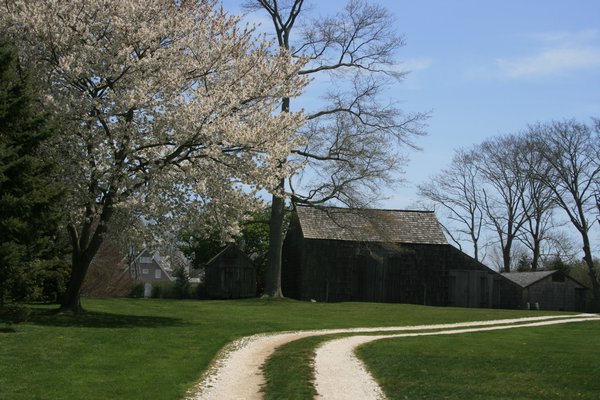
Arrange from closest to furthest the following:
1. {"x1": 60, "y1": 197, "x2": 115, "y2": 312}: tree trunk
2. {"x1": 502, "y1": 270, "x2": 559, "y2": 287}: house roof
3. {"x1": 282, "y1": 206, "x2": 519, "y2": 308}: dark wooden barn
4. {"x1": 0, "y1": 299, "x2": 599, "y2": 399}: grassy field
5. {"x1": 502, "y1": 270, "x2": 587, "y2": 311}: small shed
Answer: {"x1": 0, "y1": 299, "x2": 599, "y2": 399}: grassy field → {"x1": 60, "y1": 197, "x2": 115, "y2": 312}: tree trunk → {"x1": 282, "y1": 206, "x2": 519, "y2": 308}: dark wooden barn → {"x1": 502, "y1": 270, "x2": 587, "y2": 311}: small shed → {"x1": 502, "y1": 270, "x2": 559, "y2": 287}: house roof

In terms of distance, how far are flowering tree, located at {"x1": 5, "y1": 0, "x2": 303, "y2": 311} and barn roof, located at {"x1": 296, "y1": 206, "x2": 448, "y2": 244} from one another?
17964 mm

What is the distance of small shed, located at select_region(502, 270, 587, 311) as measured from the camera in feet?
173

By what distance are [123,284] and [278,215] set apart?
11.7 metres

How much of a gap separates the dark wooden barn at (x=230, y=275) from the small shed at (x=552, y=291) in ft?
65.2

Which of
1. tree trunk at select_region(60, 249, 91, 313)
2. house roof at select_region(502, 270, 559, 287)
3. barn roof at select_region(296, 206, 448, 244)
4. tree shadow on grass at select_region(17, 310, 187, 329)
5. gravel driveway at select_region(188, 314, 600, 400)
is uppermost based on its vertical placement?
barn roof at select_region(296, 206, 448, 244)

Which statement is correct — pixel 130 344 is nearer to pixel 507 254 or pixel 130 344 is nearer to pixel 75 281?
pixel 75 281

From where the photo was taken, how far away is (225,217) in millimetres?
25953

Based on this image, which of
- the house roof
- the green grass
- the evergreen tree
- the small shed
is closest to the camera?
the green grass

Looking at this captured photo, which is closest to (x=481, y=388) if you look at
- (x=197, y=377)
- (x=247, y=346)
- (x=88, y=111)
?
(x=197, y=377)

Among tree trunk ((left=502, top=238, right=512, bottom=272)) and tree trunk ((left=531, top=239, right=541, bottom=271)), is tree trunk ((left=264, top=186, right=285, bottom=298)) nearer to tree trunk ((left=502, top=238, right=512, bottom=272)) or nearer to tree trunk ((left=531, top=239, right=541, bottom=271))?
tree trunk ((left=502, top=238, right=512, bottom=272))

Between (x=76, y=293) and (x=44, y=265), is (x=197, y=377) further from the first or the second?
(x=76, y=293)

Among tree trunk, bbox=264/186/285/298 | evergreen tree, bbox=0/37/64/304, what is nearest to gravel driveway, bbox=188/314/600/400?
evergreen tree, bbox=0/37/64/304

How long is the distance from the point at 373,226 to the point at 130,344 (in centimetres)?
2738

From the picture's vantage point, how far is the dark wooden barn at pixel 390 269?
4656 centimetres
